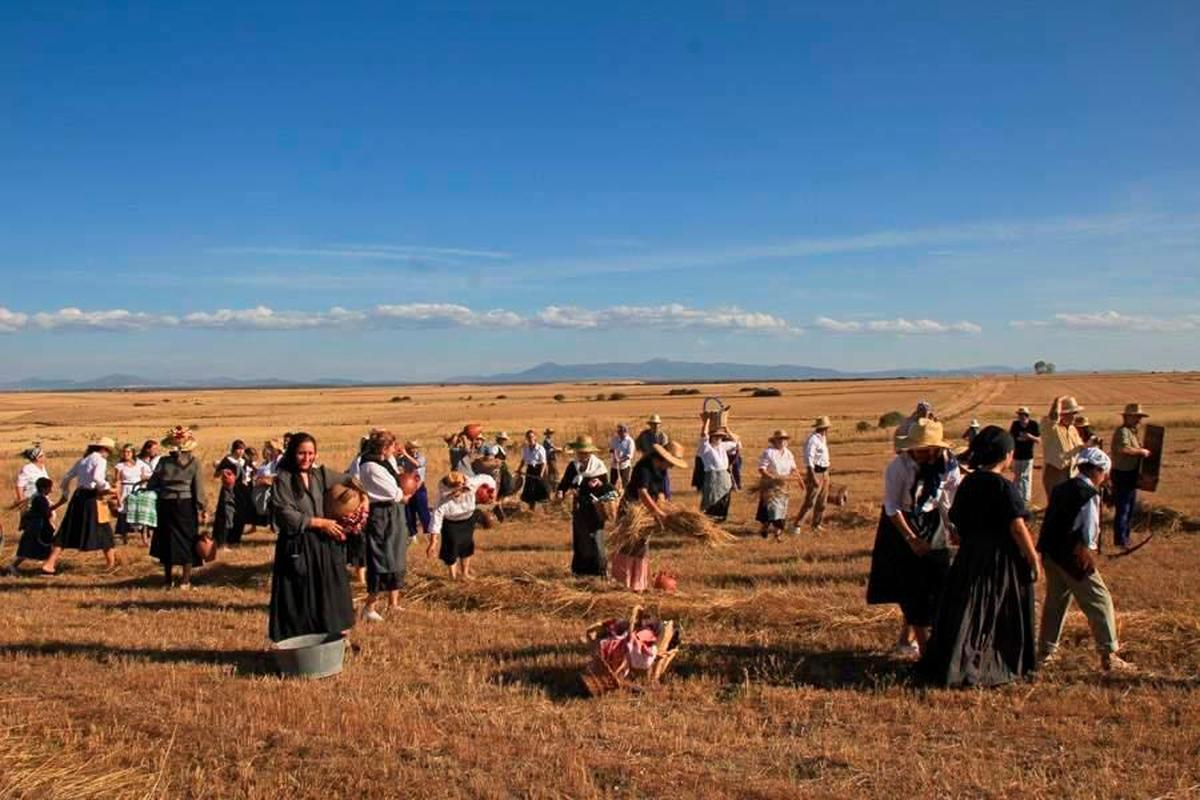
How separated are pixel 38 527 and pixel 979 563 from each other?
37.3 ft

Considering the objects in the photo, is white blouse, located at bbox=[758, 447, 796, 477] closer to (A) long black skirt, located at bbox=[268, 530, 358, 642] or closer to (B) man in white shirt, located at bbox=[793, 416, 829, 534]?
(B) man in white shirt, located at bbox=[793, 416, 829, 534]

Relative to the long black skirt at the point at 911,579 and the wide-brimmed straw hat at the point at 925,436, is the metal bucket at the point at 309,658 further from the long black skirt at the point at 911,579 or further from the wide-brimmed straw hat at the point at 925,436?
the wide-brimmed straw hat at the point at 925,436

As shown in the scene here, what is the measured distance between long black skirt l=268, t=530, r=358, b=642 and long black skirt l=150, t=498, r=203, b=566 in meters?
4.21

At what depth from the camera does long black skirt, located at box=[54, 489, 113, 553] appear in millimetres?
12578

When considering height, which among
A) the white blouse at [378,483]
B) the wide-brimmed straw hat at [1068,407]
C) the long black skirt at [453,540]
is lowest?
the long black skirt at [453,540]

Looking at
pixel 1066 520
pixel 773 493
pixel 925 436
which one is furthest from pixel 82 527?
pixel 1066 520

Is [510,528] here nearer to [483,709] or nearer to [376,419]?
[483,709]

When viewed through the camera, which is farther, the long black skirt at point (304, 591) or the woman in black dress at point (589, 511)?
the woman in black dress at point (589, 511)

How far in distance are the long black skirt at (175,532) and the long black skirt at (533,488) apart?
7668 mm

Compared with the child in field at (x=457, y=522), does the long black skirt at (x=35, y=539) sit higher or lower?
lower

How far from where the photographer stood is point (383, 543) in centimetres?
925

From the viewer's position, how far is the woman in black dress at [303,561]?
7.46 m

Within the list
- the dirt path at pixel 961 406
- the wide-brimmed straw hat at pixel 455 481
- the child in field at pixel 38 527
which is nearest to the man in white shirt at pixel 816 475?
the wide-brimmed straw hat at pixel 455 481

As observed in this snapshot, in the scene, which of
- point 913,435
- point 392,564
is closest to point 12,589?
point 392,564
